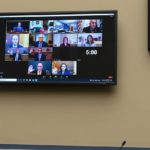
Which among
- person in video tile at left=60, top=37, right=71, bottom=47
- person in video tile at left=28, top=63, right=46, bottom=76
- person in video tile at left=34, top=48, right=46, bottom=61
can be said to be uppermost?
person in video tile at left=60, top=37, right=71, bottom=47

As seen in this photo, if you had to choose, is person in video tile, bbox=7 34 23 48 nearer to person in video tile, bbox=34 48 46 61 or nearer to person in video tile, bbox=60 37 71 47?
person in video tile, bbox=34 48 46 61

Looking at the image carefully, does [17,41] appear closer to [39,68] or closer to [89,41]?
[39,68]

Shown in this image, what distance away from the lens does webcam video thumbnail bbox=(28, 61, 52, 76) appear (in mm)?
2361

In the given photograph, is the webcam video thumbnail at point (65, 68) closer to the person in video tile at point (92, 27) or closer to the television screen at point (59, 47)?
the television screen at point (59, 47)

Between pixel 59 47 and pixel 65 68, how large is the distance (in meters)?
0.14

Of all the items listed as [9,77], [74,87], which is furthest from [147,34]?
[9,77]

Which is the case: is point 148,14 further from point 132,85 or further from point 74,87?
point 74,87

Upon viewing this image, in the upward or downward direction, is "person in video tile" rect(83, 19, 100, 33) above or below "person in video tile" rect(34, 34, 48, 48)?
above

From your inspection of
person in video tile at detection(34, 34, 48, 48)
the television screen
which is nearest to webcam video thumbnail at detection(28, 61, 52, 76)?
the television screen

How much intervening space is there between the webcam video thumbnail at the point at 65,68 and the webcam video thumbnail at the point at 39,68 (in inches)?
1.5

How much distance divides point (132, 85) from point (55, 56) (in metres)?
0.52

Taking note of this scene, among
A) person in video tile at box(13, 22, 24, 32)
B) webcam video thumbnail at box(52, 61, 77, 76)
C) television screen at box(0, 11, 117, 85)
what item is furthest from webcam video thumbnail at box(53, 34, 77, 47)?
person in video tile at box(13, 22, 24, 32)

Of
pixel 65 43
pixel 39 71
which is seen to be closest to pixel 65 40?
pixel 65 43

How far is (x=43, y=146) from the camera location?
2.39m
